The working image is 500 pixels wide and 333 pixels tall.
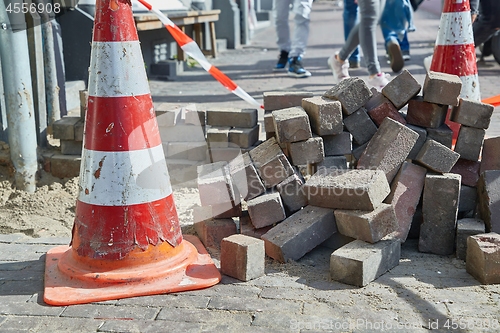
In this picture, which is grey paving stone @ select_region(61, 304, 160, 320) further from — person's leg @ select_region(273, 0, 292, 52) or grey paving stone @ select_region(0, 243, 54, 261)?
person's leg @ select_region(273, 0, 292, 52)

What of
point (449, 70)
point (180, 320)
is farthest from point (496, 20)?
point (180, 320)

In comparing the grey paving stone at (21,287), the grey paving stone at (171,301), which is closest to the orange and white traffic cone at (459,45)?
the grey paving stone at (171,301)

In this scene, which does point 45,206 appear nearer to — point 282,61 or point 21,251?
point 21,251

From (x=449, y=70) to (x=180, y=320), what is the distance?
3487 mm

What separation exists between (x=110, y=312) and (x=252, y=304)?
0.69m

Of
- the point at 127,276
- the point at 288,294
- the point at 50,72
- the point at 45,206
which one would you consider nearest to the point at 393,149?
the point at 288,294

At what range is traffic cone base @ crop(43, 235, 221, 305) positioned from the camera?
3.13 m

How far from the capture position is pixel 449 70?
17.3 ft

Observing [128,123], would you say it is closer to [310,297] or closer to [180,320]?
[180,320]

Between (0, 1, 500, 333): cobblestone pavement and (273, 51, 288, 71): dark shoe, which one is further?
(273, 51, 288, 71): dark shoe

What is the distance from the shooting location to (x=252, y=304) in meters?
3.04

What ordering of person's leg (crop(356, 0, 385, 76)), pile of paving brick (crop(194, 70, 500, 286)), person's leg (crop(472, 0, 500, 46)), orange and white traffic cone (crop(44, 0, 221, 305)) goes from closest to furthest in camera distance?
orange and white traffic cone (crop(44, 0, 221, 305)) → pile of paving brick (crop(194, 70, 500, 286)) → person's leg (crop(356, 0, 385, 76)) → person's leg (crop(472, 0, 500, 46))

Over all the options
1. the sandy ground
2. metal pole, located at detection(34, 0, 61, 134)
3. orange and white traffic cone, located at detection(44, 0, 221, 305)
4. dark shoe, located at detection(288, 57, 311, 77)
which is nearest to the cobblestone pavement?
orange and white traffic cone, located at detection(44, 0, 221, 305)

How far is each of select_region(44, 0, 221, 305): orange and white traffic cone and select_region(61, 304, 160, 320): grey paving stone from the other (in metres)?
0.14
